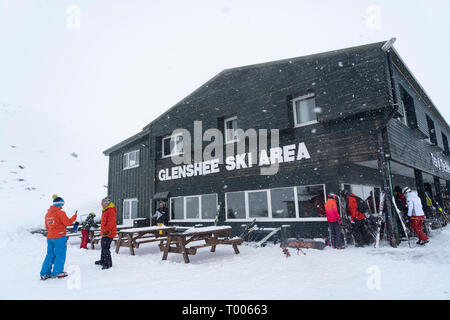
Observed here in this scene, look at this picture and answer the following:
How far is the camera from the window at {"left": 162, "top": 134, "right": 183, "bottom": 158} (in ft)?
48.7

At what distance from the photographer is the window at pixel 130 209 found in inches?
670

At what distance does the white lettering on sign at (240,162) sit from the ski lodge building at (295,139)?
1.7 inches

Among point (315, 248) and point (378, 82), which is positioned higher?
point (378, 82)

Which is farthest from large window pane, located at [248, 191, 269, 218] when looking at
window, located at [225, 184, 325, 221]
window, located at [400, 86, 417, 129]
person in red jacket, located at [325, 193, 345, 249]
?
window, located at [400, 86, 417, 129]

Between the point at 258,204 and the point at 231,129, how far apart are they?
3844 millimetres

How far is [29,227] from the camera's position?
786 inches

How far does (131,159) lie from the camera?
58.9 ft

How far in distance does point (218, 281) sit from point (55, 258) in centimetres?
371

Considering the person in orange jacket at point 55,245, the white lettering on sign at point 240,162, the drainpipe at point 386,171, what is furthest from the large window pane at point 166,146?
the drainpipe at point 386,171

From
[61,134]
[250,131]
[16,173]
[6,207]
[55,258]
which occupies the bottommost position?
[55,258]

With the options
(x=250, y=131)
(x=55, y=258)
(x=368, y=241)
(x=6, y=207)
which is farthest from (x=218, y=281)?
(x=6, y=207)

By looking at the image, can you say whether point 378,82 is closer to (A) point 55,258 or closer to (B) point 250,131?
(B) point 250,131

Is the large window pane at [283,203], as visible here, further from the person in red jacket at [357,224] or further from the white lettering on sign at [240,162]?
the person in red jacket at [357,224]

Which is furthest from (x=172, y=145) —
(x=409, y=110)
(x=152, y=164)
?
(x=409, y=110)
